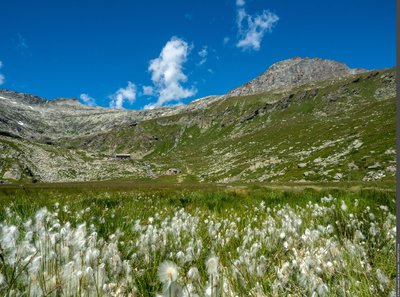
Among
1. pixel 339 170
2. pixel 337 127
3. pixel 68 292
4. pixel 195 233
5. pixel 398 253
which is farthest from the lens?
pixel 337 127

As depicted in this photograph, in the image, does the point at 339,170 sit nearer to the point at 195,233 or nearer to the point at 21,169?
the point at 195,233

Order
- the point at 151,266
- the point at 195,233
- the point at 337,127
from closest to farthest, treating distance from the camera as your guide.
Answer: the point at 151,266
the point at 195,233
the point at 337,127

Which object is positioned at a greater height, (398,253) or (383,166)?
(383,166)

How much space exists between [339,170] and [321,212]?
72.4 meters

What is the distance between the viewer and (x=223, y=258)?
486 cm

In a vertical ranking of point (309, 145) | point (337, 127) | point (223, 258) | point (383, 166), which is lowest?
point (223, 258)

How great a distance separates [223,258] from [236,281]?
1769 millimetres

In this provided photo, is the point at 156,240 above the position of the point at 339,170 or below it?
below

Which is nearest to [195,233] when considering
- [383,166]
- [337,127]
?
[383,166]

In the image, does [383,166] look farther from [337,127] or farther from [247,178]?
[337,127]

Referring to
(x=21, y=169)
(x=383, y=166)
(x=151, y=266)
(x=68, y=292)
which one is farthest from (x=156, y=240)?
(x=21, y=169)

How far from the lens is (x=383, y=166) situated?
219 ft

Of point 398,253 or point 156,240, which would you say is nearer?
point 398,253

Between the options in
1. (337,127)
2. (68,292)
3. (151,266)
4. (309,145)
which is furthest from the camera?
(337,127)
